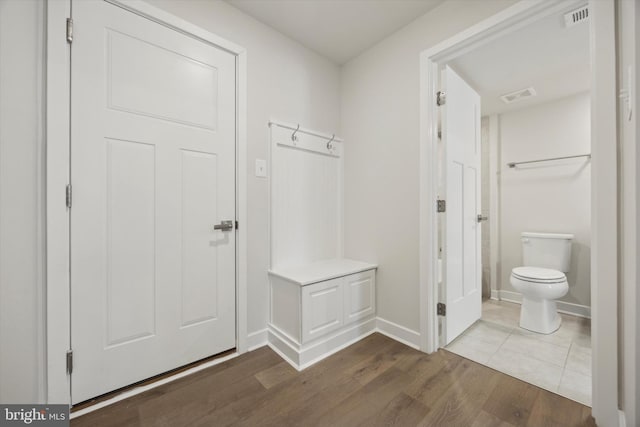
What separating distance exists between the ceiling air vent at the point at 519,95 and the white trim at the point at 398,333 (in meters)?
2.53

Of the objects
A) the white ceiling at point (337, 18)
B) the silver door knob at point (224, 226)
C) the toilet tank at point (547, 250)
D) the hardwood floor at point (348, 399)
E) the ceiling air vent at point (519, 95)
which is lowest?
the hardwood floor at point (348, 399)

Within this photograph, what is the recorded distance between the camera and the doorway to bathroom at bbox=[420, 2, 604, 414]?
1.72 metres

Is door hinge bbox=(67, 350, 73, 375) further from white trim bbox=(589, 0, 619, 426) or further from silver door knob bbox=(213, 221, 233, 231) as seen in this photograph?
white trim bbox=(589, 0, 619, 426)

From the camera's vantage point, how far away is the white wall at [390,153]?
6.14 feet

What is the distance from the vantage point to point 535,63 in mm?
2088

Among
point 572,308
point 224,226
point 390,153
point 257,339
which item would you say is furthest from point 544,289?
point 224,226

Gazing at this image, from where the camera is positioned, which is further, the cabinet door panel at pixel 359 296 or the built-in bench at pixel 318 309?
the cabinet door panel at pixel 359 296

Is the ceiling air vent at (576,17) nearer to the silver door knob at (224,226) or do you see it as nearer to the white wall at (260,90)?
Result: the white wall at (260,90)

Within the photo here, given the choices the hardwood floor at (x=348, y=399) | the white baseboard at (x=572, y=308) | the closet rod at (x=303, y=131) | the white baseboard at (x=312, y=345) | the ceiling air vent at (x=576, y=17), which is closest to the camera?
the hardwood floor at (x=348, y=399)

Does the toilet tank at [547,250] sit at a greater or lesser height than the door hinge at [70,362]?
greater

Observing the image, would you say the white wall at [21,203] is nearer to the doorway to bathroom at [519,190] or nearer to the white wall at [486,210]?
the doorway to bathroom at [519,190]

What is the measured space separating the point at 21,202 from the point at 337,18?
217 centimetres

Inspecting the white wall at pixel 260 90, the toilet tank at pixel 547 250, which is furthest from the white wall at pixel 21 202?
the toilet tank at pixel 547 250

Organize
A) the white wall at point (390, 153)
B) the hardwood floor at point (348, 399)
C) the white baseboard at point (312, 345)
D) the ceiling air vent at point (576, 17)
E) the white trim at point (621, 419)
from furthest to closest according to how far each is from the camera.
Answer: the white wall at point (390, 153), the white baseboard at point (312, 345), the ceiling air vent at point (576, 17), the hardwood floor at point (348, 399), the white trim at point (621, 419)
